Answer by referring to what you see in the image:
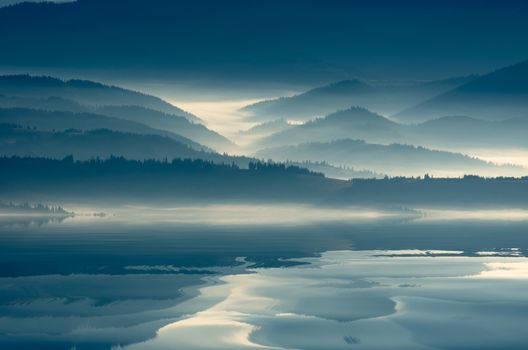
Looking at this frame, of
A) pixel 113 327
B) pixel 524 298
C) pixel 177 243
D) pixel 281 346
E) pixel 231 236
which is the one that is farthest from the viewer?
Result: pixel 231 236

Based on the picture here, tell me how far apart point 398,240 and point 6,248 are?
Result: 129 feet

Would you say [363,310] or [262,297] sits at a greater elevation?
[262,297]

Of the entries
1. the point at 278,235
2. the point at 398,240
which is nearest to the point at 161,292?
the point at 398,240

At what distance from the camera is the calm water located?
51.1 m

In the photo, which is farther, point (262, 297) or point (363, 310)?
point (262, 297)

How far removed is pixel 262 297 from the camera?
63375 millimetres

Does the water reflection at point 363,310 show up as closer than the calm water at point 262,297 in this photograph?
Yes

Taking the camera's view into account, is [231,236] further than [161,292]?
Yes

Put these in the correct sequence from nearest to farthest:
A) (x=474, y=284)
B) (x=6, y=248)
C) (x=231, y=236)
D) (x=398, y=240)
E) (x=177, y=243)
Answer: (x=474, y=284) → (x=6, y=248) → (x=177, y=243) → (x=398, y=240) → (x=231, y=236)

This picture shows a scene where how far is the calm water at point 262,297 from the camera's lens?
51125 mm

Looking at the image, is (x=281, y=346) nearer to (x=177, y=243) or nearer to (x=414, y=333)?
(x=414, y=333)

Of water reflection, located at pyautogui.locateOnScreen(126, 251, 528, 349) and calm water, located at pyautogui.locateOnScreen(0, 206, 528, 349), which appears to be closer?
water reflection, located at pyautogui.locateOnScreen(126, 251, 528, 349)

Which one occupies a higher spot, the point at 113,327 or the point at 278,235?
the point at 278,235

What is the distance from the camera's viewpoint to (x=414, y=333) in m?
52.5
